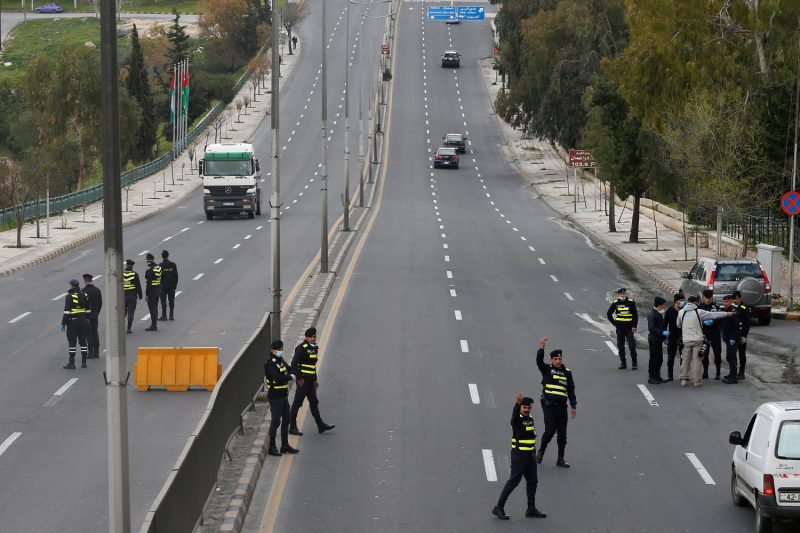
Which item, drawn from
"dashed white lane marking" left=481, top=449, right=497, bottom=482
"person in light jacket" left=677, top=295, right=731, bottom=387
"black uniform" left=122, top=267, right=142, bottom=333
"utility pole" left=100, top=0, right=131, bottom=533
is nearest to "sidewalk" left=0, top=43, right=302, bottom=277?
"black uniform" left=122, top=267, right=142, bottom=333

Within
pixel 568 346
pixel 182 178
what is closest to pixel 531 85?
pixel 182 178

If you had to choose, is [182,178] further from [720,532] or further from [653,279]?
[720,532]

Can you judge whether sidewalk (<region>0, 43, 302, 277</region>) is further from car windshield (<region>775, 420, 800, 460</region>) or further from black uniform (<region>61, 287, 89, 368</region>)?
car windshield (<region>775, 420, 800, 460</region>)

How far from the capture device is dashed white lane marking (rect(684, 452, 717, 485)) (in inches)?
697

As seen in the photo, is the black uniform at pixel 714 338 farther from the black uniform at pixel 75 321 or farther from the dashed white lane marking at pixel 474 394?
the black uniform at pixel 75 321

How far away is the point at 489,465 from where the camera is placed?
1844cm

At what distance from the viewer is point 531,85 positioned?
85.6 metres

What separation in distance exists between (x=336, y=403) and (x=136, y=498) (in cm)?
642

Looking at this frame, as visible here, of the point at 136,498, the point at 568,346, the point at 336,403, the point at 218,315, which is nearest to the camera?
the point at 136,498

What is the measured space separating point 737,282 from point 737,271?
1.64 ft

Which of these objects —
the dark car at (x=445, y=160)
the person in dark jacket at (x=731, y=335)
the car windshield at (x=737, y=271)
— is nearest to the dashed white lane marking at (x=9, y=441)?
the person in dark jacket at (x=731, y=335)

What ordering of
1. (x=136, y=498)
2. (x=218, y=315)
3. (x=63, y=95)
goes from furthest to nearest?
(x=63, y=95), (x=218, y=315), (x=136, y=498)

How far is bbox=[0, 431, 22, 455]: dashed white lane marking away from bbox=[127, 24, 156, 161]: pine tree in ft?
256

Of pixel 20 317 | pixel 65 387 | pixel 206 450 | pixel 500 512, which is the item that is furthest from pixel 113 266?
pixel 20 317
